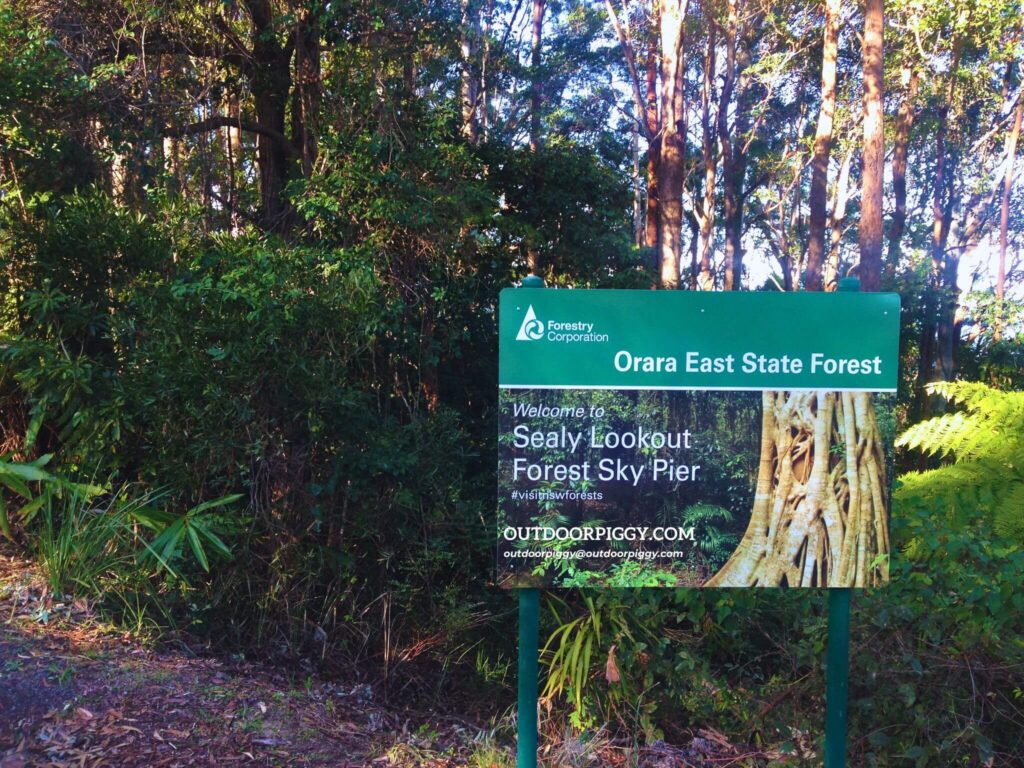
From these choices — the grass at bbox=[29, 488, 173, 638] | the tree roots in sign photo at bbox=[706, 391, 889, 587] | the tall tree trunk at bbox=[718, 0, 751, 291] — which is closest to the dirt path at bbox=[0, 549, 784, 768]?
the grass at bbox=[29, 488, 173, 638]

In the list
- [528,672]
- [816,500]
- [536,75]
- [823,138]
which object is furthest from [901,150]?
[528,672]

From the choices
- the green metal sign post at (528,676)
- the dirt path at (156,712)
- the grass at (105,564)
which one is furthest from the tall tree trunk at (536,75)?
the green metal sign post at (528,676)

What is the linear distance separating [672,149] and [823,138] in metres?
6.59

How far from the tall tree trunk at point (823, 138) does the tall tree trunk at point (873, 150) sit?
2907 mm

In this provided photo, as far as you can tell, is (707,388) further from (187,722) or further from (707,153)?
(707,153)

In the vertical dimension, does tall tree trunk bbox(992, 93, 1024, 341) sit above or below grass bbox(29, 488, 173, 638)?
above

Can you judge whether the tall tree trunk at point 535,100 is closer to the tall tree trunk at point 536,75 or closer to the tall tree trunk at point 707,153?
the tall tree trunk at point 536,75

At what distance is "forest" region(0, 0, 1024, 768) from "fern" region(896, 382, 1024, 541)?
3 centimetres

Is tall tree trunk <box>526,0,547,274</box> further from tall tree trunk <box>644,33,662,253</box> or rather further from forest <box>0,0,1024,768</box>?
tall tree trunk <box>644,33,662,253</box>

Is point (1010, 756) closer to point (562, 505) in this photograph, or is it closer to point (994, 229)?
point (562, 505)

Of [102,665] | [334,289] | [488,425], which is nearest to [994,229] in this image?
[488,425]

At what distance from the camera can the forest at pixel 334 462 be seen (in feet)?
13.4

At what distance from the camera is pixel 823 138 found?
71.9ft

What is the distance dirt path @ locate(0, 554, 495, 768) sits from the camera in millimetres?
3855
